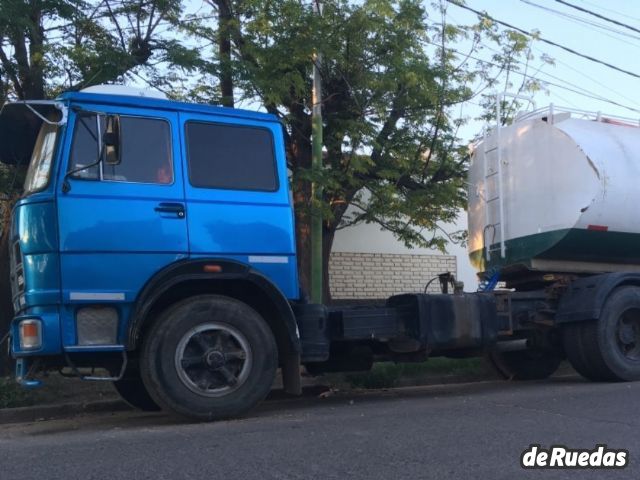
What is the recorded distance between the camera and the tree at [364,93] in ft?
33.6

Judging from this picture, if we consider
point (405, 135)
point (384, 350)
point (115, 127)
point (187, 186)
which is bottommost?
point (384, 350)

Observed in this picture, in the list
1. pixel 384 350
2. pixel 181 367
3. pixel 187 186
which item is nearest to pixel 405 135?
pixel 384 350

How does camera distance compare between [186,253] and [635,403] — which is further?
[635,403]

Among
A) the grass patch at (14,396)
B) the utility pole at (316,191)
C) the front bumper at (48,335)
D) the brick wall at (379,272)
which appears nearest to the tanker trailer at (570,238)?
the utility pole at (316,191)

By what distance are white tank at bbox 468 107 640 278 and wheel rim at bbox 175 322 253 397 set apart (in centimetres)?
408

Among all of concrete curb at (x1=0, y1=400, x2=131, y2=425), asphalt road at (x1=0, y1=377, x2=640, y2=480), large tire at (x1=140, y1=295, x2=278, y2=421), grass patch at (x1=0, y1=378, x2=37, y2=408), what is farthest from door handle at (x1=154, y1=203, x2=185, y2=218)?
grass patch at (x1=0, y1=378, x2=37, y2=408)

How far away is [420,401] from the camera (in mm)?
7914

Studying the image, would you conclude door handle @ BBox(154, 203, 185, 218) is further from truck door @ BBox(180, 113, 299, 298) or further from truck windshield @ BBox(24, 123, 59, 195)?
truck windshield @ BBox(24, 123, 59, 195)

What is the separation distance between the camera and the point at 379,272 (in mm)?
16516

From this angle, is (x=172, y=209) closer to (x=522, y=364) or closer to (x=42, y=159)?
(x=42, y=159)

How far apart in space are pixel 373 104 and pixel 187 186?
201 inches

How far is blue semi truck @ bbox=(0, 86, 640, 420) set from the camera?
20.1 ft

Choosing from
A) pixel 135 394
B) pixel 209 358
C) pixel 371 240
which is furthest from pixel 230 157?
pixel 371 240

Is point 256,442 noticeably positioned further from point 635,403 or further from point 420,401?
point 635,403
